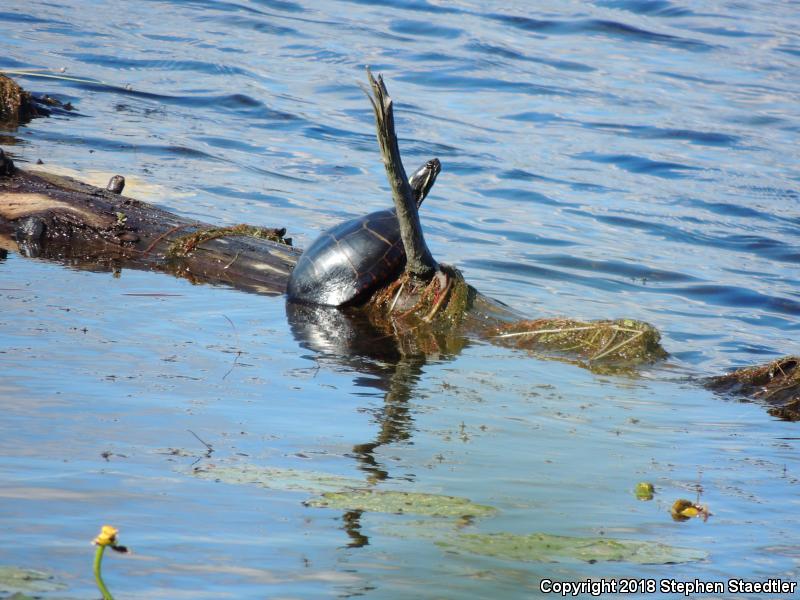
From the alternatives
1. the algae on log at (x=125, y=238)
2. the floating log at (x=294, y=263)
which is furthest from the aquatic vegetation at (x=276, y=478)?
the algae on log at (x=125, y=238)

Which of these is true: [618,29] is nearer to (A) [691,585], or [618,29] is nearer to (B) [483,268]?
(B) [483,268]

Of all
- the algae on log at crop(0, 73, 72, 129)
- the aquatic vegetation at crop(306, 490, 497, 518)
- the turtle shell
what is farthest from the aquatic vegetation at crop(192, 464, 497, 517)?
the algae on log at crop(0, 73, 72, 129)

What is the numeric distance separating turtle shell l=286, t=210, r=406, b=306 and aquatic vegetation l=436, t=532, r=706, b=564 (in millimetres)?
4184

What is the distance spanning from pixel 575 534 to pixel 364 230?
436 centimetres

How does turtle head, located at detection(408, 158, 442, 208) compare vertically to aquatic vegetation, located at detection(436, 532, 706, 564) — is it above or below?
above

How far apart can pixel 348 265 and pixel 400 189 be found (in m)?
0.74

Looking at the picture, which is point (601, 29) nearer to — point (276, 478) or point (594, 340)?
point (594, 340)

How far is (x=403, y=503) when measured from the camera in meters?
3.54

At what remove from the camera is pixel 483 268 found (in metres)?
9.71

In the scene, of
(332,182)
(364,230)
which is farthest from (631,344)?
(332,182)

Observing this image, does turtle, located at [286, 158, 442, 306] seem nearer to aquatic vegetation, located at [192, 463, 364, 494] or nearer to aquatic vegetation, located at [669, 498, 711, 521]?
aquatic vegetation, located at [192, 463, 364, 494]

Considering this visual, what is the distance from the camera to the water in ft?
10.5

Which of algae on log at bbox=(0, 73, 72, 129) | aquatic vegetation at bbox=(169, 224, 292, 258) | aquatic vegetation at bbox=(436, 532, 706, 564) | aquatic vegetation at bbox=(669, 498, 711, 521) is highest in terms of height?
algae on log at bbox=(0, 73, 72, 129)

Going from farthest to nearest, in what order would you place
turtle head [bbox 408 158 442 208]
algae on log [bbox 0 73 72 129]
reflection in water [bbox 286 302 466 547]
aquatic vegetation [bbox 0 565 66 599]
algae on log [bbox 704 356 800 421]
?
1. algae on log [bbox 0 73 72 129]
2. turtle head [bbox 408 158 442 208]
3. algae on log [bbox 704 356 800 421]
4. reflection in water [bbox 286 302 466 547]
5. aquatic vegetation [bbox 0 565 66 599]
